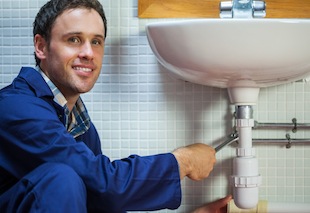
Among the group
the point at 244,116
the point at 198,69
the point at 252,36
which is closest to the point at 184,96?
the point at 244,116

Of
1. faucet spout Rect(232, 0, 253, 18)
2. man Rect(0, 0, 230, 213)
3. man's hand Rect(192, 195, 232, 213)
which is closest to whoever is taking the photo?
man Rect(0, 0, 230, 213)

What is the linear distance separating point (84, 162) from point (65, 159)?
4 cm

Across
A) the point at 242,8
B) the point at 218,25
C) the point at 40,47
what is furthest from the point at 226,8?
the point at 40,47

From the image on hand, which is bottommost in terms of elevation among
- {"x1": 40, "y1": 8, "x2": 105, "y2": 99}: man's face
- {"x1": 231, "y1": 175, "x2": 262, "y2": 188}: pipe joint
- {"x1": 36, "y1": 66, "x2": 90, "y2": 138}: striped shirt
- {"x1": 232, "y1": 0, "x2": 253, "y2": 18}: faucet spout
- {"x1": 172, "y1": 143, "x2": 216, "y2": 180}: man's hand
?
{"x1": 231, "y1": 175, "x2": 262, "y2": 188}: pipe joint

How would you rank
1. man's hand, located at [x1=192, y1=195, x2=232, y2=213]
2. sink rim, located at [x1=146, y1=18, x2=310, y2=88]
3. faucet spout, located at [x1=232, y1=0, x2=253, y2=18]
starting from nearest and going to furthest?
sink rim, located at [x1=146, y1=18, x2=310, y2=88], faucet spout, located at [x1=232, y1=0, x2=253, y2=18], man's hand, located at [x1=192, y1=195, x2=232, y2=213]

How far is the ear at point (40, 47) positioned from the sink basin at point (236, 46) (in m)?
0.27

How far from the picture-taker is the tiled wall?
60.5 inches

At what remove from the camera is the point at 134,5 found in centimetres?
156

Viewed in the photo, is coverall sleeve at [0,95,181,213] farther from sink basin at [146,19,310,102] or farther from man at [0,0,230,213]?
sink basin at [146,19,310,102]

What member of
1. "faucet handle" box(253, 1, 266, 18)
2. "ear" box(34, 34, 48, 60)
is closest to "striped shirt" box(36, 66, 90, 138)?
"ear" box(34, 34, 48, 60)

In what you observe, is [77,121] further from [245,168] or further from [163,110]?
[245,168]

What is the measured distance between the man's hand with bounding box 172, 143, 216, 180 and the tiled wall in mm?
375

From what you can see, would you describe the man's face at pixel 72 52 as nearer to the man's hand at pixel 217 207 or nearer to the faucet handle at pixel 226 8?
the faucet handle at pixel 226 8

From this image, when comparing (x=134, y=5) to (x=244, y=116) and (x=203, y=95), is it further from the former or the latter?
(x=244, y=116)
